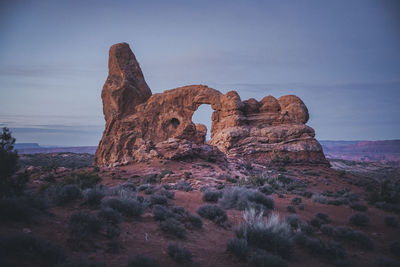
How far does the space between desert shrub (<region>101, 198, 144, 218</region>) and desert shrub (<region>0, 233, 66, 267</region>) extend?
267 cm

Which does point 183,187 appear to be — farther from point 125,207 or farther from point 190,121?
point 190,121

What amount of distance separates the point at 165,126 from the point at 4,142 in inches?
753

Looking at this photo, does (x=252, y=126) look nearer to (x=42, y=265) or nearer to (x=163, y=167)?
(x=163, y=167)

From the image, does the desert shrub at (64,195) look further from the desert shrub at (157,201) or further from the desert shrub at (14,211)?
the desert shrub at (157,201)

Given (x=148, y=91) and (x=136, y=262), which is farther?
(x=148, y=91)

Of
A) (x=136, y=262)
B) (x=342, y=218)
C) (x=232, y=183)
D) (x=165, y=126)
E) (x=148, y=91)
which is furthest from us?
(x=148, y=91)

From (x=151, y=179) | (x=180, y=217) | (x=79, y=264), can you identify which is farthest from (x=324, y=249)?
(x=151, y=179)

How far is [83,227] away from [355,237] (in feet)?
23.6

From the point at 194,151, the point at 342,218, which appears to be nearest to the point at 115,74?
the point at 194,151

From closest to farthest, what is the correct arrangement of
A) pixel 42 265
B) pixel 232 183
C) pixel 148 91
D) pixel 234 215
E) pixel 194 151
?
pixel 42 265 → pixel 234 215 → pixel 232 183 → pixel 194 151 → pixel 148 91

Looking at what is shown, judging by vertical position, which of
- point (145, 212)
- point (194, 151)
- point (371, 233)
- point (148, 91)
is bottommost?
point (371, 233)

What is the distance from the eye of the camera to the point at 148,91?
91.1 ft

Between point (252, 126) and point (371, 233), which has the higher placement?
point (252, 126)

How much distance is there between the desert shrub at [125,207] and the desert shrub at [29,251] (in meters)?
2.67
